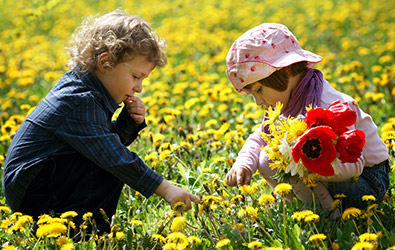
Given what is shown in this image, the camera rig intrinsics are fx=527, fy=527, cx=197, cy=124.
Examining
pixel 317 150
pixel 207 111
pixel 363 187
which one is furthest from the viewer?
pixel 207 111

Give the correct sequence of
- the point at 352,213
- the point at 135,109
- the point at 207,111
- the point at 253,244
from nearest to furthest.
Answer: the point at 253,244 < the point at 352,213 < the point at 135,109 < the point at 207,111

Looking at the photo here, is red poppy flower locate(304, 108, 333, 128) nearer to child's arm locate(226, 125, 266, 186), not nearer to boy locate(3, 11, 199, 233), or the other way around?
child's arm locate(226, 125, 266, 186)

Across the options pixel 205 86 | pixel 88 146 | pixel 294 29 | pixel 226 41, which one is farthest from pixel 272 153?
pixel 294 29

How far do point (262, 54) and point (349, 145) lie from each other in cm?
68

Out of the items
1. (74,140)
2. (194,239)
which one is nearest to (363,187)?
(194,239)

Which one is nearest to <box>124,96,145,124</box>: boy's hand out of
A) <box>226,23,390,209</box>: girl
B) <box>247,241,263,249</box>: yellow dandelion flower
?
<box>226,23,390,209</box>: girl

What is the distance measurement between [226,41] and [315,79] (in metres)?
4.95

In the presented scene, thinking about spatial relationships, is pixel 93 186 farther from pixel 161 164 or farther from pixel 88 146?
pixel 161 164

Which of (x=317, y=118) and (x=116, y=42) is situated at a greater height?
(x=116, y=42)

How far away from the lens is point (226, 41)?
23.9 feet

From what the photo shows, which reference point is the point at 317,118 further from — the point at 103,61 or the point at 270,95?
the point at 103,61

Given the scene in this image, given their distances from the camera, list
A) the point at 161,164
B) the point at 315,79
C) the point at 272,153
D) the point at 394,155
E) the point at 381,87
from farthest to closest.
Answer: the point at 381,87
the point at 161,164
the point at 394,155
the point at 315,79
the point at 272,153

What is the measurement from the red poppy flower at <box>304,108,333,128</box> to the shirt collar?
3.17 feet

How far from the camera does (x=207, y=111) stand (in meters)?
4.06
